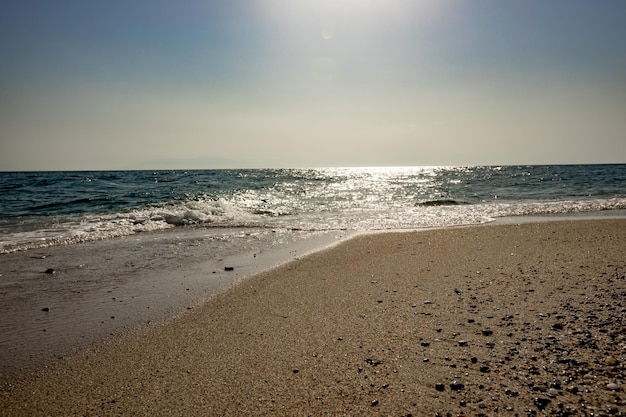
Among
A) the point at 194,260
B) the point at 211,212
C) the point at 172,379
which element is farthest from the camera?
the point at 211,212

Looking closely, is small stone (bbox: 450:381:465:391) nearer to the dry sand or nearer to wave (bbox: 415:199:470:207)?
the dry sand

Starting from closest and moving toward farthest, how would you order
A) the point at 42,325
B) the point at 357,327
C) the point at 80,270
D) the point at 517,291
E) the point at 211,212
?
the point at 357,327, the point at 42,325, the point at 517,291, the point at 80,270, the point at 211,212

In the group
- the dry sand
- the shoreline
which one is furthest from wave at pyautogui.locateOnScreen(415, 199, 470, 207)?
the dry sand

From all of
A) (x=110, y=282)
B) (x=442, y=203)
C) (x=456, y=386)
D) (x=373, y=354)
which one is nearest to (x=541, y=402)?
→ (x=456, y=386)

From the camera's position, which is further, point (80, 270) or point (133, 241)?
point (133, 241)

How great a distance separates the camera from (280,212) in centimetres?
2297

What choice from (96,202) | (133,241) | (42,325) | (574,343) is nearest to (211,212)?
(133,241)

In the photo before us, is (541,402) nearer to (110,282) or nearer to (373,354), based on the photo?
(373,354)

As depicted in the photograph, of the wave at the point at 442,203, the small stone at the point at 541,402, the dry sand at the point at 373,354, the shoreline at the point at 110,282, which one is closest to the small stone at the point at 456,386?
the dry sand at the point at 373,354

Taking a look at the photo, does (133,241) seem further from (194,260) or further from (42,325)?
(42,325)

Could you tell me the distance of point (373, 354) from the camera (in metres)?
4.25

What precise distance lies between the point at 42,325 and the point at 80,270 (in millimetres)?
3677

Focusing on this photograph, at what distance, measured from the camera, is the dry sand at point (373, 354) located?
341 cm

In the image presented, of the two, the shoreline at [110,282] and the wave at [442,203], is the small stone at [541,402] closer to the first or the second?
the shoreline at [110,282]
